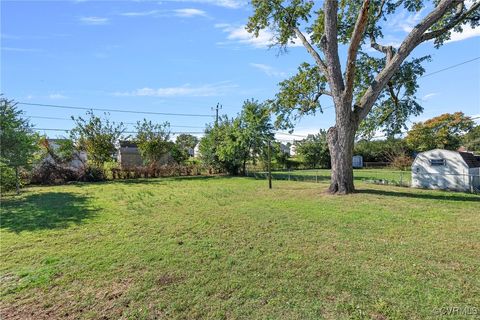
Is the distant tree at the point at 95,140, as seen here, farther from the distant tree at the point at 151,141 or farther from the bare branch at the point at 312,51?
the bare branch at the point at 312,51

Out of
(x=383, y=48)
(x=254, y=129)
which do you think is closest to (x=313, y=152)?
(x=254, y=129)

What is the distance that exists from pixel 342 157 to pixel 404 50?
13.0 feet

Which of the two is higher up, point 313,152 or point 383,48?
point 383,48

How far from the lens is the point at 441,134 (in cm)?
3197

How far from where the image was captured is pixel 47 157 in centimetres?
1786

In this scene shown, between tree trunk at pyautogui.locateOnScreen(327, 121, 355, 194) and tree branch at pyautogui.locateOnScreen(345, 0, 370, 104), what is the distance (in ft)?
3.43

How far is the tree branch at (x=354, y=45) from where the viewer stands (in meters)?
8.67

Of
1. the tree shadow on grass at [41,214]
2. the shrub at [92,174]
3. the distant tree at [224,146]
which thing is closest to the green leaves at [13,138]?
the tree shadow on grass at [41,214]

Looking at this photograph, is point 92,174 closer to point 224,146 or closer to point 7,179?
point 7,179

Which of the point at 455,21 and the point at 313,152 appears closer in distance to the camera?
the point at 455,21

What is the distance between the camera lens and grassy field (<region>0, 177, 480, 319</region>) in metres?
2.78

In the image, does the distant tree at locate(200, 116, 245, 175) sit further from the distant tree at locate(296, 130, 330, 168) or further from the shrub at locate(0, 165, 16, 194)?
the distant tree at locate(296, 130, 330, 168)

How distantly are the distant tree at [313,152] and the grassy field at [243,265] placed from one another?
27258 mm

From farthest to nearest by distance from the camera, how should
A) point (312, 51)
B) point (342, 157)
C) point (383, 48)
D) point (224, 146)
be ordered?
point (224, 146) → point (312, 51) → point (383, 48) → point (342, 157)
